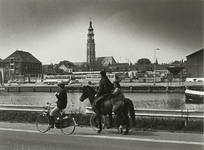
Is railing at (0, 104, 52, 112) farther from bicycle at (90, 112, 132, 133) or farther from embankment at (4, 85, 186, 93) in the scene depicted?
embankment at (4, 85, 186, 93)

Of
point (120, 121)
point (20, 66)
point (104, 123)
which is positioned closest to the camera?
point (120, 121)

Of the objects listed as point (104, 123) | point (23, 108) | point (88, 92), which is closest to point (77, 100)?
point (23, 108)

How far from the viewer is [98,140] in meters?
8.98

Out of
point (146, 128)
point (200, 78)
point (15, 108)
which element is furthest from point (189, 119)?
point (200, 78)

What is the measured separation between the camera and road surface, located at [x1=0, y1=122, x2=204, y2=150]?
26.4 feet

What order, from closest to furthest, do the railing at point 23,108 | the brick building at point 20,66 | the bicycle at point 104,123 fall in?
the bicycle at point 104,123
the railing at point 23,108
the brick building at point 20,66

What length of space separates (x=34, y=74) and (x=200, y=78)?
93.4 metres

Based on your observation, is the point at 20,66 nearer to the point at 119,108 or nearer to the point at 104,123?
the point at 104,123

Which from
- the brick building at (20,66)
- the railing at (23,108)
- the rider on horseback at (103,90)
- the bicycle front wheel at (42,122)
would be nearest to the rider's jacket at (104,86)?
the rider on horseback at (103,90)

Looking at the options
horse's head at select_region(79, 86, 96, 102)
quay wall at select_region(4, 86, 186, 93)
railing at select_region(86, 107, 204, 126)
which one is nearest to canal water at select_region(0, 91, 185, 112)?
quay wall at select_region(4, 86, 186, 93)

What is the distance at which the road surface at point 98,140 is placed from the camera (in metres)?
8.03

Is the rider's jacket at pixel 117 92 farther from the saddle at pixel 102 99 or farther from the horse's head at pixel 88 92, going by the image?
the horse's head at pixel 88 92

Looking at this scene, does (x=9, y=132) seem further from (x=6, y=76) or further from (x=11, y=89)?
(x=6, y=76)

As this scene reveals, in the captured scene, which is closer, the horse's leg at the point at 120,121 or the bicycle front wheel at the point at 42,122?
the horse's leg at the point at 120,121
